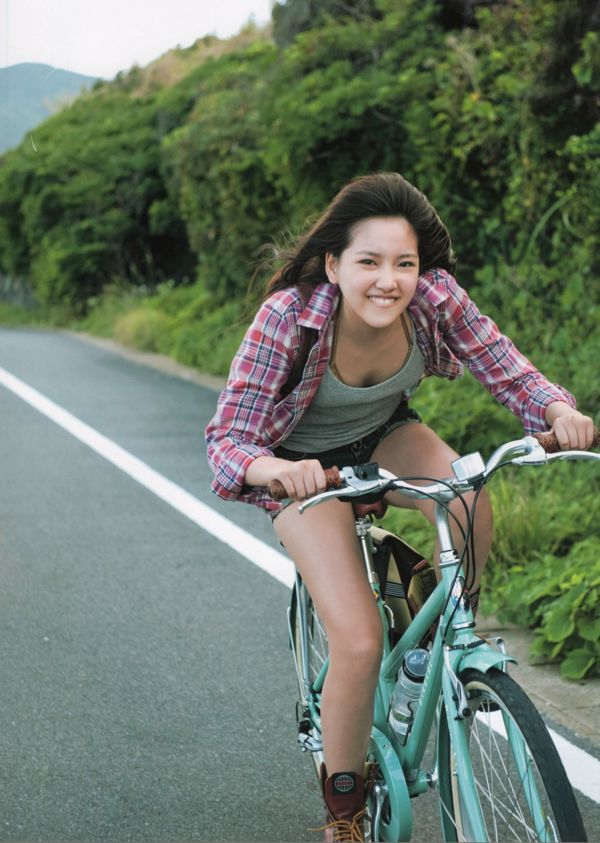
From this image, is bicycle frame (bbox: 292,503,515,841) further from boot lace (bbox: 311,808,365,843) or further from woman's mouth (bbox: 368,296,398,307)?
woman's mouth (bbox: 368,296,398,307)

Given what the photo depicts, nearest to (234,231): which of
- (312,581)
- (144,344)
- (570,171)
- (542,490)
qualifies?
(144,344)

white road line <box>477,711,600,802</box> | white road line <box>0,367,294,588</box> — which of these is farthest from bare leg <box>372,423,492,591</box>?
white road line <box>0,367,294,588</box>

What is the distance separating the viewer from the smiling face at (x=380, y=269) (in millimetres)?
3361

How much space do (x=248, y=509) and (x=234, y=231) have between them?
791 cm

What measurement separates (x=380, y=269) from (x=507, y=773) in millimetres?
1264

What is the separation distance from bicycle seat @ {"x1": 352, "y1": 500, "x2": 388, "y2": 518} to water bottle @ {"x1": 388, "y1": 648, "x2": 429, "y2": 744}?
1.19ft

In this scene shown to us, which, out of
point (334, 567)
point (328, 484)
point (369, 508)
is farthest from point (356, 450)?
point (328, 484)

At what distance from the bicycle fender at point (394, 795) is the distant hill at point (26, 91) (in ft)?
5.84

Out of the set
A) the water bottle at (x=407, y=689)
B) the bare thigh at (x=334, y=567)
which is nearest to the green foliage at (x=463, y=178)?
the bare thigh at (x=334, y=567)

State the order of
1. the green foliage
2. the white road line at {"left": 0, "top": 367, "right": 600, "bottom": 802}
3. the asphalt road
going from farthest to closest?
the green foliage → the white road line at {"left": 0, "top": 367, "right": 600, "bottom": 802} → the asphalt road

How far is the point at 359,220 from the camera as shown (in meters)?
3.42

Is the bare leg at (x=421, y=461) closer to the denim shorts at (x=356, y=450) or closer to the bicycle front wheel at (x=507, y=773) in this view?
the denim shorts at (x=356, y=450)

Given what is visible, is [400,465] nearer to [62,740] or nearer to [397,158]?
[62,740]

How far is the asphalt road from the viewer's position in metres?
3.97
